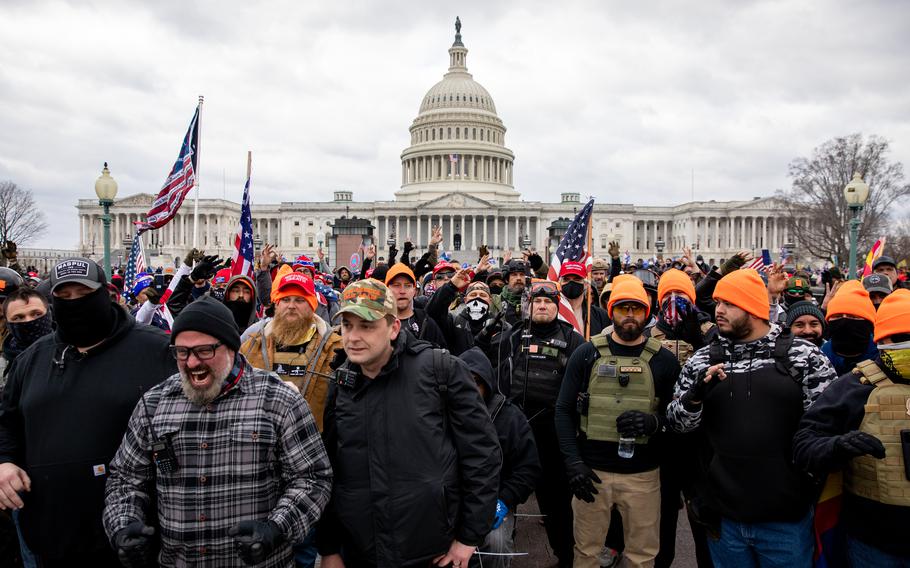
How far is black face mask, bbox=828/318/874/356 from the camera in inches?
178

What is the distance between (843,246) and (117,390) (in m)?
45.2

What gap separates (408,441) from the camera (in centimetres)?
309

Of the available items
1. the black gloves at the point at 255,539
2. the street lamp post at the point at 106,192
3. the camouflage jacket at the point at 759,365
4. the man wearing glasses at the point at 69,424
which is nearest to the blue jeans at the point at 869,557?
the camouflage jacket at the point at 759,365

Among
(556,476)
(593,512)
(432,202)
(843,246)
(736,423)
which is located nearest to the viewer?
(736,423)

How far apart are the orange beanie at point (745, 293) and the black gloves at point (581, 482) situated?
1.44m

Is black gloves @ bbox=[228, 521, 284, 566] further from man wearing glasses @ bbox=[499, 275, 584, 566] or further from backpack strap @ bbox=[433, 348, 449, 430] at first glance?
man wearing glasses @ bbox=[499, 275, 584, 566]

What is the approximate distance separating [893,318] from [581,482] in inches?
79.1

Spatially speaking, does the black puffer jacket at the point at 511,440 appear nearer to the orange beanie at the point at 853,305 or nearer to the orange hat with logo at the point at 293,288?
the orange hat with logo at the point at 293,288

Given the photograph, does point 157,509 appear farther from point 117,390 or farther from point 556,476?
point 556,476

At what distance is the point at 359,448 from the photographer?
3.14 metres

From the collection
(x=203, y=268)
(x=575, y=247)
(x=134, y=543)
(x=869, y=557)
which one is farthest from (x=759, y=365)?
(x=203, y=268)

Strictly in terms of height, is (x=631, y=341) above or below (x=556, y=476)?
above

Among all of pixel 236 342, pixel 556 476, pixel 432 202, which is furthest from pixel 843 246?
pixel 432 202

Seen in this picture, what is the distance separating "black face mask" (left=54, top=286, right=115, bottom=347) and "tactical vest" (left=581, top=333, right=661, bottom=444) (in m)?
3.12
